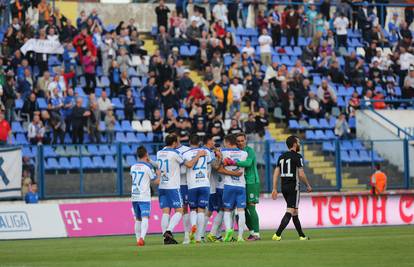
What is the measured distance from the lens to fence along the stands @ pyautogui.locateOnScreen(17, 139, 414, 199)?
33.0 metres

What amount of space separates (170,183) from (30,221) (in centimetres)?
780

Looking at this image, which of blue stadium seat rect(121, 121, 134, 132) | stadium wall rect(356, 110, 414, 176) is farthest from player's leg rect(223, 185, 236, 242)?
stadium wall rect(356, 110, 414, 176)

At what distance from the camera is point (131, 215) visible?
31.4 metres

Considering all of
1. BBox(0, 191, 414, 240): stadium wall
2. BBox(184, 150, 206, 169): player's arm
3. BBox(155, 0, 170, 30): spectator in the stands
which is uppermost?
BBox(155, 0, 170, 30): spectator in the stands

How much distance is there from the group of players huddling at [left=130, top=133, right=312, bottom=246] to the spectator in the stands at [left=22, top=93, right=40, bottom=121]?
11.8 metres

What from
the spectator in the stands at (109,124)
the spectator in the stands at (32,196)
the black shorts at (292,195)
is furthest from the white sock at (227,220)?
the spectator in the stands at (109,124)

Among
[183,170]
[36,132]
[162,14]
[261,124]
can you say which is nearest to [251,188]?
[183,170]

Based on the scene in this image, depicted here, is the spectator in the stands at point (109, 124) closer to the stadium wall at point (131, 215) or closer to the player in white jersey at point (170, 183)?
the stadium wall at point (131, 215)

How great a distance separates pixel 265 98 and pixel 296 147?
16.4 m

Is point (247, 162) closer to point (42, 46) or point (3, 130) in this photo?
point (3, 130)

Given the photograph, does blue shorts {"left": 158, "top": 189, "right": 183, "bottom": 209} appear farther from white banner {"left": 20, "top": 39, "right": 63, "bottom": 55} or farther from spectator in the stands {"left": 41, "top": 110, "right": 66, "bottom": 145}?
white banner {"left": 20, "top": 39, "right": 63, "bottom": 55}

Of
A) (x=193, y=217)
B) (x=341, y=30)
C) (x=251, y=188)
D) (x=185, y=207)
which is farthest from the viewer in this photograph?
(x=341, y=30)

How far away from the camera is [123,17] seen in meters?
44.5

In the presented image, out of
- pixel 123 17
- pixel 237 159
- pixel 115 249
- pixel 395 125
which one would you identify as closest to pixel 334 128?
pixel 395 125
